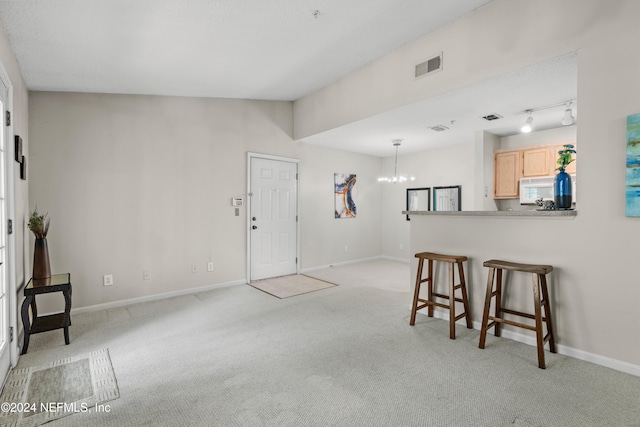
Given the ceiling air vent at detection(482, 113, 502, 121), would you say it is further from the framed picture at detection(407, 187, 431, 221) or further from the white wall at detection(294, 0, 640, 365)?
the framed picture at detection(407, 187, 431, 221)

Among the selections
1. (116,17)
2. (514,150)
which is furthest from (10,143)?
(514,150)

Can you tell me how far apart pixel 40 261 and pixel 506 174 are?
20.3 feet

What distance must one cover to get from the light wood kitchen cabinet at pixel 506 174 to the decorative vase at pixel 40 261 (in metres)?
6.06

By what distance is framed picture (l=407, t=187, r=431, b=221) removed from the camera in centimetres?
634

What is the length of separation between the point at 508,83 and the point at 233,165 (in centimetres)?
357

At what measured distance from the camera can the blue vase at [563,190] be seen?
2604 mm

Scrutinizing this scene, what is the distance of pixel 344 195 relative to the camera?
20.9ft

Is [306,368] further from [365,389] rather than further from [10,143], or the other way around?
[10,143]

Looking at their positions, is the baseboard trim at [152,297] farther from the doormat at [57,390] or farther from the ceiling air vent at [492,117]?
the ceiling air vent at [492,117]

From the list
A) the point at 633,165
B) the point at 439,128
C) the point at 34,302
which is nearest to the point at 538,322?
the point at 633,165

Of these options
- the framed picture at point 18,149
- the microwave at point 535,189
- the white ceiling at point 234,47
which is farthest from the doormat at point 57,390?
the microwave at point 535,189

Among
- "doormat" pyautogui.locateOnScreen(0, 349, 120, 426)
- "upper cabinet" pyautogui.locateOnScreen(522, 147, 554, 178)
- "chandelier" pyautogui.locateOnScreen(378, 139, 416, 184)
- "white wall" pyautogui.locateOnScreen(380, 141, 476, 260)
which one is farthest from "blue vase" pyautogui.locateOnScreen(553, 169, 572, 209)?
"doormat" pyautogui.locateOnScreen(0, 349, 120, 426)

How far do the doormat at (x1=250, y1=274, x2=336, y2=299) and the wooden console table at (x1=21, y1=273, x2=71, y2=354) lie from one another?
2.21 meters

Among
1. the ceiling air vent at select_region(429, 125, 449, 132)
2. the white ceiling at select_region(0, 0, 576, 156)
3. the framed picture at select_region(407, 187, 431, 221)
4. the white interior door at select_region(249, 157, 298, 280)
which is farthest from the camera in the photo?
the framed picture at select_region(407, 187, 431, 221)
